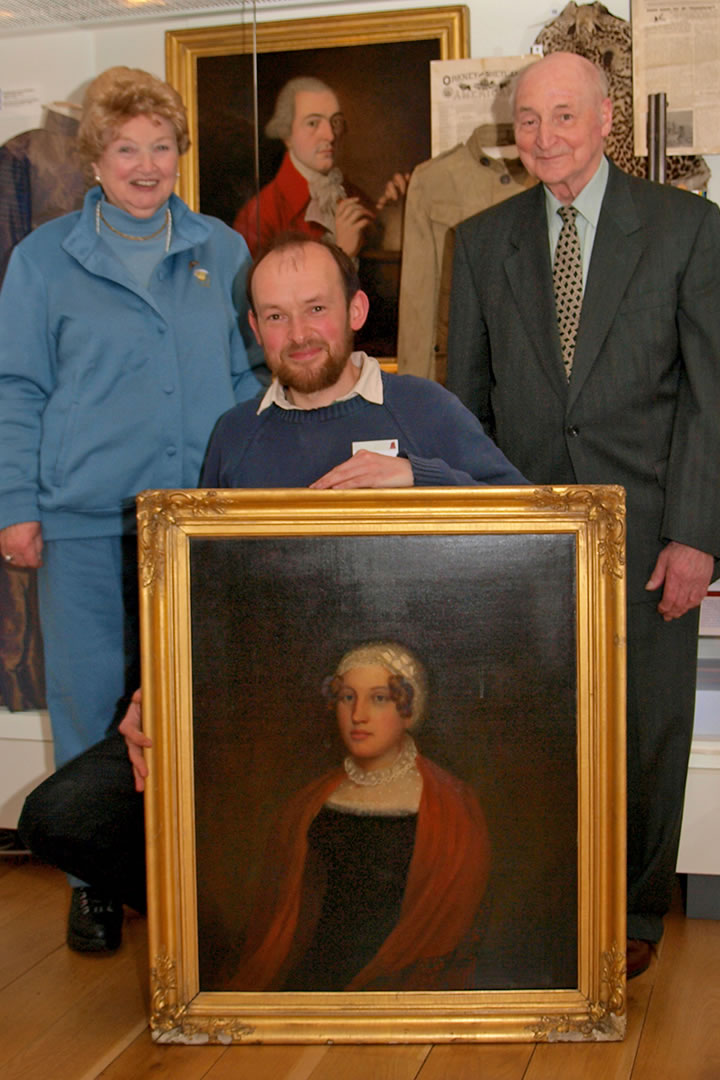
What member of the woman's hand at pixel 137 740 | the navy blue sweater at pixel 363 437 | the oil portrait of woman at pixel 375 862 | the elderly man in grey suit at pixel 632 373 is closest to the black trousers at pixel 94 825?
the woman's hand at pixel 137 740

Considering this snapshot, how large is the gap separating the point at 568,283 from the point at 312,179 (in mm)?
1396

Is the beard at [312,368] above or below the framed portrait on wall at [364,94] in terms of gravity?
below

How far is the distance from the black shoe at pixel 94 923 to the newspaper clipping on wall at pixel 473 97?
227cm

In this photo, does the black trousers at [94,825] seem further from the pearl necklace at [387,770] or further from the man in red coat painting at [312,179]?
the man in red coat painting at [312,179]

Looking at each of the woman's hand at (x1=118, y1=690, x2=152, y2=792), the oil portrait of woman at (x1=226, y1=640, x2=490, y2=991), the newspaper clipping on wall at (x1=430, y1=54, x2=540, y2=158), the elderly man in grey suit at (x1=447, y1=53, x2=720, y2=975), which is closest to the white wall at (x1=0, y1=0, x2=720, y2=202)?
the newspaper clipping on wall at (x1=430, y1=54, x2=540, y2=158)

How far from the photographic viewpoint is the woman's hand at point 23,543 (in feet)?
7.85

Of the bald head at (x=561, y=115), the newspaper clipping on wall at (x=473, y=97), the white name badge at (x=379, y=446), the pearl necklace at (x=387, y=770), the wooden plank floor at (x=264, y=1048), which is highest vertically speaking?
the newspaper clipping on wall at (x=473, y=97)

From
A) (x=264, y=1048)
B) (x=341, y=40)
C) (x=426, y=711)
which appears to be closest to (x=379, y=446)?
(x=426, y=711)

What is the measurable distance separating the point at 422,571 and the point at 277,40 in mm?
2284

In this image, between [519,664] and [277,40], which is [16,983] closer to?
[519,664]

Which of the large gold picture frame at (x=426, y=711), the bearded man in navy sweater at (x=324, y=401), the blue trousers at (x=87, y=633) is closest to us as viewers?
the large gold picture frame at (x=426, y=711)

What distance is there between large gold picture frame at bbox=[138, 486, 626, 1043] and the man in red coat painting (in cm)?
184

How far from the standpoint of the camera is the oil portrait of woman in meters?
1.85

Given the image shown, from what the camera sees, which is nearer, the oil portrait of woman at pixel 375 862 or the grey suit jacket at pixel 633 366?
the oil portrait of woman at pixel 375 862
